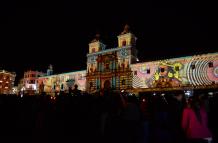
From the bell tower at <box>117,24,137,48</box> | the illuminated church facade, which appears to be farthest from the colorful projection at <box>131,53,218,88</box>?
the bell tower at <box>117,24,137,48</box>

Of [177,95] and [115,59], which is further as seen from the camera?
[115,59]

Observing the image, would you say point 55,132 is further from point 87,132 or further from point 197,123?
point 197,123

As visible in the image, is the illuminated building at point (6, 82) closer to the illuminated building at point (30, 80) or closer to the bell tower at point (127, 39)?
the illuminated building at point (30, 80)

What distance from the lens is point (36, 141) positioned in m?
8.33

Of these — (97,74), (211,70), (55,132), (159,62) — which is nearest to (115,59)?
(97,74)

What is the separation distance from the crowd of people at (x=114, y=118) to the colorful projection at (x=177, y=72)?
23.9 m

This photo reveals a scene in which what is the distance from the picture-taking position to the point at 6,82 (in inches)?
3531

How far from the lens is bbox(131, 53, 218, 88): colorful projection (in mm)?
30891

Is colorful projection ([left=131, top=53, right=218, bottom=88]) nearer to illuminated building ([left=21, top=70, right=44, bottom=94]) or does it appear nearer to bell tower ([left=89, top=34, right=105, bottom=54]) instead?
bell tower ([left=89, top=34, right=105, bottom=54])

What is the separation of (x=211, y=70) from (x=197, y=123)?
28685mm

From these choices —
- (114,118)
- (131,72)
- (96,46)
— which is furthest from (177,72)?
(114,118)

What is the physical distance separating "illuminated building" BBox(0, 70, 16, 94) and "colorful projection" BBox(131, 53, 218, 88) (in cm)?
6915

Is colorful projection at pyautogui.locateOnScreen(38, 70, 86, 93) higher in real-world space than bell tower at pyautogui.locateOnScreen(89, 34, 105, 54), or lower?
lower

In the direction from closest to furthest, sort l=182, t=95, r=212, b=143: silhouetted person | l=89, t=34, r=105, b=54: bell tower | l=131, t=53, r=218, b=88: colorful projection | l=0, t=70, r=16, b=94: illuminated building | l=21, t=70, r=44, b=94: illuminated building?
1. l=182, t=95, r=212, b=143: silhouetted person
2. l=131, t=53, r=218, b=88: colorful projection
3. l=89, t=34, r=105, b=54: bell tower
4. l=21, t=70, r=44, b=94: illuminated building
5. l=0, t=70, r=16, b=94: illuminated building
